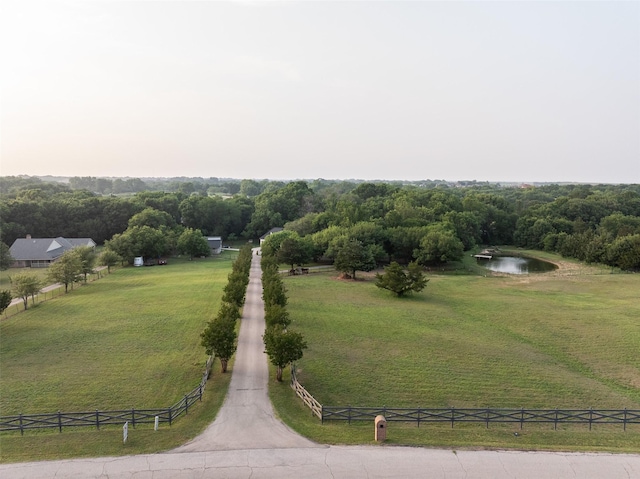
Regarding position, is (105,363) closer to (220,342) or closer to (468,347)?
(220,342)

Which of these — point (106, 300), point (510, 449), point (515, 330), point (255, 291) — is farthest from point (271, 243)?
point (510, 449)

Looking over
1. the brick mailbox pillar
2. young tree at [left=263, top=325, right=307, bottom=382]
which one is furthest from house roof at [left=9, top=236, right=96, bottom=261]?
the brick mailbox pillar

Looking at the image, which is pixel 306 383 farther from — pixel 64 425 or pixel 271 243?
pixel 271 243

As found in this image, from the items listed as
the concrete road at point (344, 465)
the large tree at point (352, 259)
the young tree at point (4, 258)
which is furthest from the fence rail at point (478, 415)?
the young tree at point (4, 258)

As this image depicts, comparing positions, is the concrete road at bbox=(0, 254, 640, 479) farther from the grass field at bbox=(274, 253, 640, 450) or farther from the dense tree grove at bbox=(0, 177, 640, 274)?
the dense tree grove at bbox=(0, 177, 640, 274)

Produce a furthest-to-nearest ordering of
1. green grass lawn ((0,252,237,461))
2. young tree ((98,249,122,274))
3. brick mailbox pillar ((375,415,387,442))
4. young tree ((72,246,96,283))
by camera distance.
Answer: young tree ((98,249,122,274)), young tree ((72,246,96,283)), green grass lawn ((0,252,237,461)), brick mailbox pillar ((375,415,387,442))

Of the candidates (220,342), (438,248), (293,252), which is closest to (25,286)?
(220,342)
